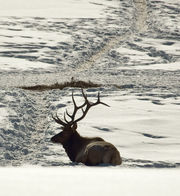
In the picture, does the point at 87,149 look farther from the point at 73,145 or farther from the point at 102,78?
the point at 102,78

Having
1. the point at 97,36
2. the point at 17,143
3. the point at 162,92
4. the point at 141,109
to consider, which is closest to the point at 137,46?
the point at 97,36

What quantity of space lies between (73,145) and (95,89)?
6.76 m

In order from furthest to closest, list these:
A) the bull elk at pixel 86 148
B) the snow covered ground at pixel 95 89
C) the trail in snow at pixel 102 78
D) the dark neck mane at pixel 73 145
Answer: the trail in snow at pixel 102 78, the dark neck mane at pixel 73 145, the bull elk at pixel 86 148, the snow covered ground at pixel 95 89

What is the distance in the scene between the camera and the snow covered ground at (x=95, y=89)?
734cm

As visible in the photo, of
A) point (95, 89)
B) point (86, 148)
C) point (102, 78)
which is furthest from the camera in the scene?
point (102, 78)

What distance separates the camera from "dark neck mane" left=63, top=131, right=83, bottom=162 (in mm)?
12664

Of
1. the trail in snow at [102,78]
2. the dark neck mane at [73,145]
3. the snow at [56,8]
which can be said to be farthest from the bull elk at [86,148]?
the snow at [56,8]

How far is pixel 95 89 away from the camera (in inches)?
769

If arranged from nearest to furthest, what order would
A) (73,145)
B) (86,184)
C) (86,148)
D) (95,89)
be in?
(86,184) → (86,148) → (73,145) → (95,89)

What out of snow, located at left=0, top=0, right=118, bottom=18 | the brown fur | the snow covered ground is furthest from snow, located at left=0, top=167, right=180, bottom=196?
snow, located at left=0, top=0, right=118, bottom=18

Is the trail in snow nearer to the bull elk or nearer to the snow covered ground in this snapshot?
the snow covered ground

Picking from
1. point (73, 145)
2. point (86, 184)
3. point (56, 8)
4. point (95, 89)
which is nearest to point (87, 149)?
point (73, 145)

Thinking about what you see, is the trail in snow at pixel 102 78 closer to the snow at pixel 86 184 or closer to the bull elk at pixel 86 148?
the bull elk at pixel 86 148

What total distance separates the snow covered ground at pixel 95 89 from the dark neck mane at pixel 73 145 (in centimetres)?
27
